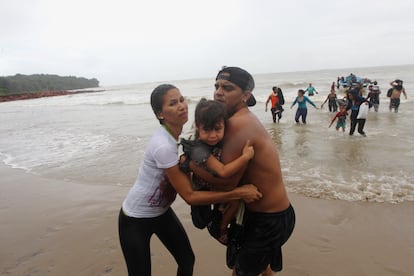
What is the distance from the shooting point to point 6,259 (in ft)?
11.0

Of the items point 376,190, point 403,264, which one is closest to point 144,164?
point 403,264

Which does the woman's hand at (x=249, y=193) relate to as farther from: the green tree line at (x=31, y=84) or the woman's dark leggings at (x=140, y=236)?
the green tree line at (x=31, y=84)

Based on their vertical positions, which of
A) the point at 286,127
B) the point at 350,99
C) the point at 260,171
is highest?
the point at 260,171

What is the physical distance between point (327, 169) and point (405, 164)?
1738 mm

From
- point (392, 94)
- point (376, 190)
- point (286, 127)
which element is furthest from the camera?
point (392, 94)

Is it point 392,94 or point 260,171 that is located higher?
point 260,171

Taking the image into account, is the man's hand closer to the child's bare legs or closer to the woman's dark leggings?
the child's bare legs

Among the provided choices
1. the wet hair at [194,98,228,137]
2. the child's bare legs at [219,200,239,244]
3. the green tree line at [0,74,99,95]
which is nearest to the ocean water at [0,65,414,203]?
the child's bare legs at [219,200,239,244]

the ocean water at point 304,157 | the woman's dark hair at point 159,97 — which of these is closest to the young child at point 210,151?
the woman's dark hair at point 159,97

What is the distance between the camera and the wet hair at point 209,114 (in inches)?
69.2

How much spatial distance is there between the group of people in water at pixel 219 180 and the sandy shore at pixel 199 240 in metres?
1.04

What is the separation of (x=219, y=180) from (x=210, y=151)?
0.20m

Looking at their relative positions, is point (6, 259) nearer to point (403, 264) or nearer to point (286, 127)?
point (403, 264)

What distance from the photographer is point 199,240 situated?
3521 millimetres
